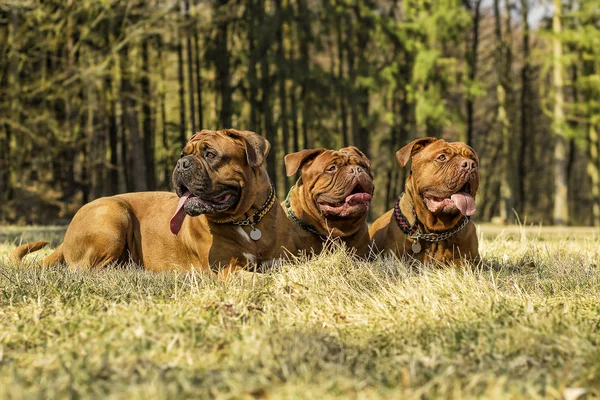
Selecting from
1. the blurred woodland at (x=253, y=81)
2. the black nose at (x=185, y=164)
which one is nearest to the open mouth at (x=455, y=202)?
the black nose at (x=185, y=164)

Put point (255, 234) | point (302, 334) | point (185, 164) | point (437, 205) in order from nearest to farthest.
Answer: point (302, 334) → point (185, 164) → point (255, 234) → point (437, 205)

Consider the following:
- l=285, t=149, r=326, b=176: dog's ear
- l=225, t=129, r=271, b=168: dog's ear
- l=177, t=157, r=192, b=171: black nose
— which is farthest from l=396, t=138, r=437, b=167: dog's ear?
l=177, t=157, r=192, b=171: black nose

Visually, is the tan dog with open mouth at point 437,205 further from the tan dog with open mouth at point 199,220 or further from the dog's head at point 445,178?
the tan dog with open mouth at point 199,220

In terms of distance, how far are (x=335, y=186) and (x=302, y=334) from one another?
2719 mm

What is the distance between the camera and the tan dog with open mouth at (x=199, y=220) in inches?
216

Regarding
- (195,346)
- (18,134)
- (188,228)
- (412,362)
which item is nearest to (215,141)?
(188,228)

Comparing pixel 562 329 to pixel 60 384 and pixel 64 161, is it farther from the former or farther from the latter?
pixel 64 161

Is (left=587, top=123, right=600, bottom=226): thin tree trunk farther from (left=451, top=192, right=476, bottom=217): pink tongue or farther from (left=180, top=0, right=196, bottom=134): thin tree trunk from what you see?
(left=451, top=192, right=476, bottom=217): pink tongue

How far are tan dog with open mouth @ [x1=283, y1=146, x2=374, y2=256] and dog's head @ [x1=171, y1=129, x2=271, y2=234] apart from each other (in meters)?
0.71

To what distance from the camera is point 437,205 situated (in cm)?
590

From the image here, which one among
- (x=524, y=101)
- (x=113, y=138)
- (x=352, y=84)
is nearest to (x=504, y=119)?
(x=524, y=101)

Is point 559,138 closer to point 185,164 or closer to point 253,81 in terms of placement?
point 253,81

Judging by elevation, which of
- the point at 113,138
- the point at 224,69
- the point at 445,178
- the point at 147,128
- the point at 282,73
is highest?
the point at 224,69

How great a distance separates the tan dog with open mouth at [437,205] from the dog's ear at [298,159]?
2.89ft
